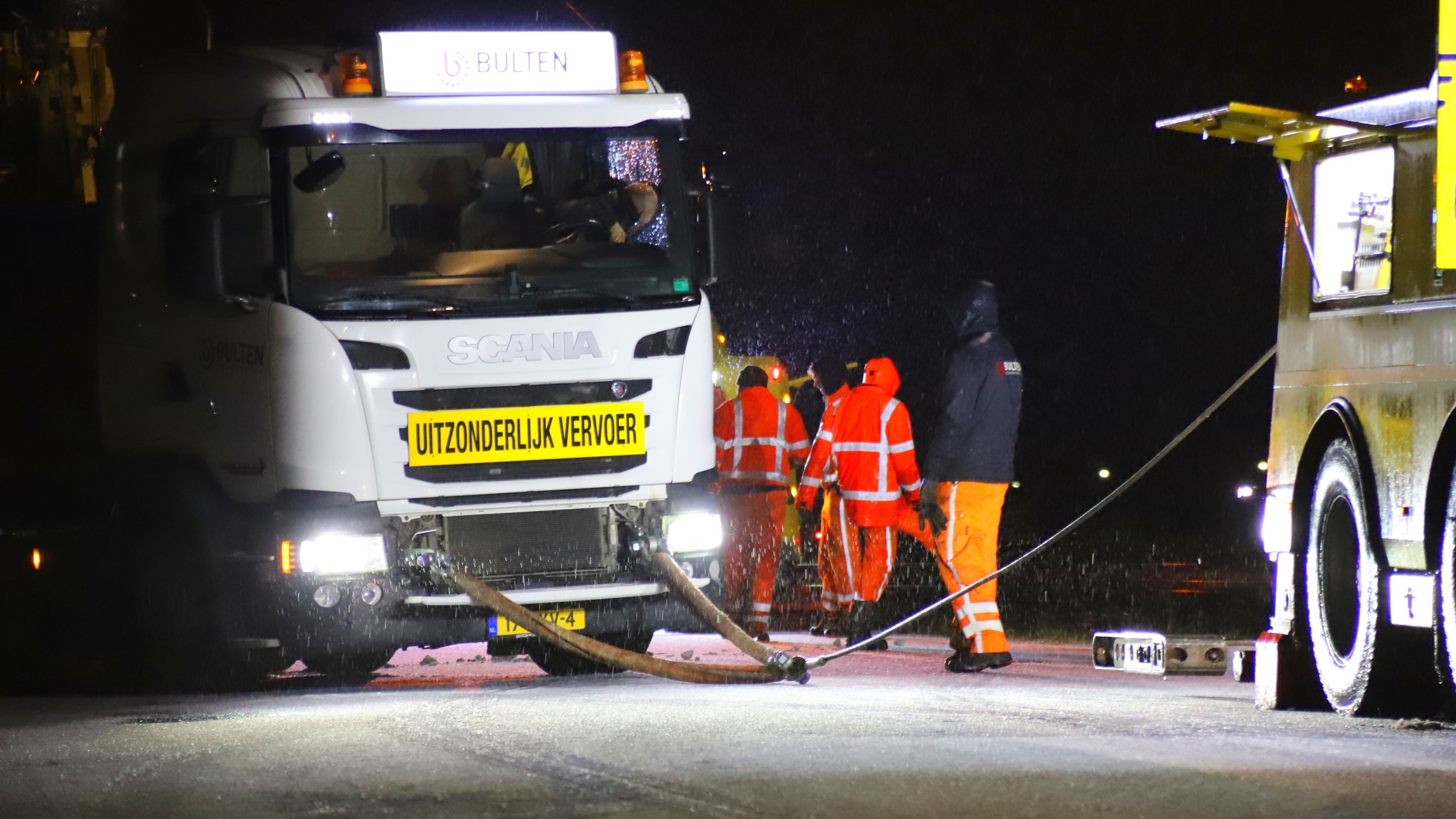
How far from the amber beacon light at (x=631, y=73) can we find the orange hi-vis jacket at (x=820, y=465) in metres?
3.89

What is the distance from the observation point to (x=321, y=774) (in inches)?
272

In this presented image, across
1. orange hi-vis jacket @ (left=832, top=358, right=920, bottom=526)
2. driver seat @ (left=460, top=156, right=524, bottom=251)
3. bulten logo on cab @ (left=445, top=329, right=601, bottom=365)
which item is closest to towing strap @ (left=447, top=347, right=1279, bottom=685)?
bulten logo on cab @ (left=445, top=329, right=601, bottom=365)

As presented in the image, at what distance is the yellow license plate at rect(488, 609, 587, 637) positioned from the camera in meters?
9.88

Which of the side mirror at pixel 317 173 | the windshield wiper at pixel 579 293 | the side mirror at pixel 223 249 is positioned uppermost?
the side mirror at pixel 317 173

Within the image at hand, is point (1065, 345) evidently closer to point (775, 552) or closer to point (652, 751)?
point (775, 552)

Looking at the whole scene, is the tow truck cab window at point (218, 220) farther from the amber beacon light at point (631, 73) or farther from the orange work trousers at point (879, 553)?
the orange work trousers at point (879, 553)

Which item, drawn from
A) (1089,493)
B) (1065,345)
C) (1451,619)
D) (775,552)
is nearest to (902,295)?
(1065,345)

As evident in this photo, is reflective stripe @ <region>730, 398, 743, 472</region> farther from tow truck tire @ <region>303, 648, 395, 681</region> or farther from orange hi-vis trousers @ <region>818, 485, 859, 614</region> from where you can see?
tow truck tire @ <region>303, 648, 395, 681</region>

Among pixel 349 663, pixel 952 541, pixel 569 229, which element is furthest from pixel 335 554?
pixel 952 541

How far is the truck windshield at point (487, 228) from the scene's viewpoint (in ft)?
31.5

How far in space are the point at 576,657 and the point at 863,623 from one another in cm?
224

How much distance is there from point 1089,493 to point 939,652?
101 feet

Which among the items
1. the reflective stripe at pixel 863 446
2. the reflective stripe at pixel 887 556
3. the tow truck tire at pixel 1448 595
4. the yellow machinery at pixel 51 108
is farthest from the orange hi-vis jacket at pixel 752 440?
the tow truck tire at pixel 1448 595

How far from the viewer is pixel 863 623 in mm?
12828
